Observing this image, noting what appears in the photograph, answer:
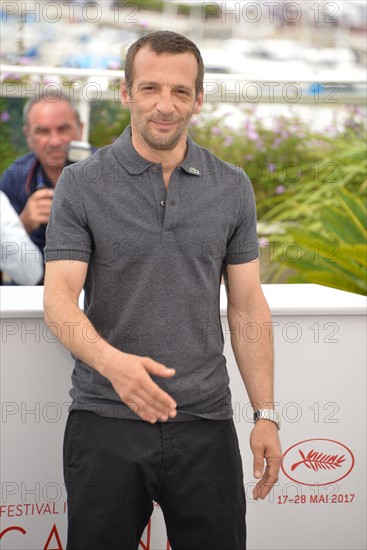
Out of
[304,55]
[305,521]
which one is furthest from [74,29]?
[305,521]

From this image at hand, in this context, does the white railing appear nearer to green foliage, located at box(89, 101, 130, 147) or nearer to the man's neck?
green foliage, located at box(89, 101, 130, 147)

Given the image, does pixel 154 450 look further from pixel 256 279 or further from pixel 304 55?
pixel 304 55

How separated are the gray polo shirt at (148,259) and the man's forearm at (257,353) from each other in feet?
0.45

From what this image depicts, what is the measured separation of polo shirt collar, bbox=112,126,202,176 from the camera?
6.63 ft

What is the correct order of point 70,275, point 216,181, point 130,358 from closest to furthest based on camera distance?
point 130,358
point 70,275
point 216,181

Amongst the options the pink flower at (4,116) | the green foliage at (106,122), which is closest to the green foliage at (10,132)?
the pink flower at (4,116)

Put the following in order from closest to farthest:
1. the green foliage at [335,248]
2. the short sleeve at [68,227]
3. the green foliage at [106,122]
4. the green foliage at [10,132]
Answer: the short sleeve at [68,227] < the green foliage at [335,248] < the green foliage at [10,132] < the green foliage at [106,122]

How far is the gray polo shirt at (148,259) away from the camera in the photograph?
1961 millimetres

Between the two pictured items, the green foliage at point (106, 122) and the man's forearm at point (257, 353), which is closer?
the man's forearm at point (257, 353)

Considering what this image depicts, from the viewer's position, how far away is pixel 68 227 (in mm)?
1947

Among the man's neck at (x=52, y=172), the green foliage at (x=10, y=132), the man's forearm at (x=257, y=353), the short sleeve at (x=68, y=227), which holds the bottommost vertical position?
the man's forearm at (x=257, y=353)

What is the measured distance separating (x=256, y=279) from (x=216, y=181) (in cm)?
28

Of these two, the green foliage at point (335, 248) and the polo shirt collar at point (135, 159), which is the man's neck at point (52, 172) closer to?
the green foliage at point (335, 248)

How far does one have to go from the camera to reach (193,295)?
2.01 meters
